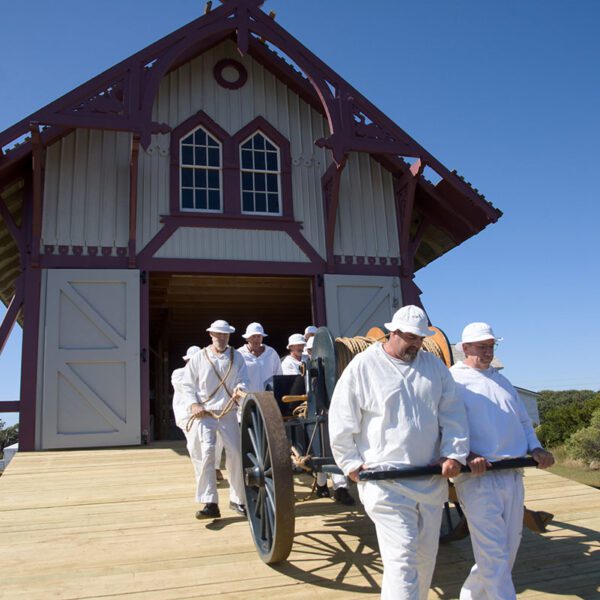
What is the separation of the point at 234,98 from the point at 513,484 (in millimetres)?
9088

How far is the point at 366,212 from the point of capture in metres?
10.8

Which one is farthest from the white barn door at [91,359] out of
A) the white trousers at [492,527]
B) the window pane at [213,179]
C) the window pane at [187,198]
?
the white trousers at [492,527]

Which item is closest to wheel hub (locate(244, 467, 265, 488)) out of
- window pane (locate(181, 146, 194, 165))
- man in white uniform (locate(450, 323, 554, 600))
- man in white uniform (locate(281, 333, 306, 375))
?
man in white uniform (locate(450, 323, 554, 600))

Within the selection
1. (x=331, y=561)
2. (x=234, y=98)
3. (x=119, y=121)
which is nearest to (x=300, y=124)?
(x=234, y=98)

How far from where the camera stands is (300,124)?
35.6 feet

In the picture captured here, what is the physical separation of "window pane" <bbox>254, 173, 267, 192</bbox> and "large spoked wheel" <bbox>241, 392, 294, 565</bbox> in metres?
6.41

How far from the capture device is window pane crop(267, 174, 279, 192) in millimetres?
10477

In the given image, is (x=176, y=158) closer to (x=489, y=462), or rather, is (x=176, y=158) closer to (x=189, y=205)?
(x=189, y=205)

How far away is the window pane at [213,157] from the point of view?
33.6 feet

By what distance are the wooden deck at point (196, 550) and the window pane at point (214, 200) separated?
517 cm

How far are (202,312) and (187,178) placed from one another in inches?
221

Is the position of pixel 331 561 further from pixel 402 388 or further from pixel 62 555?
pixel 62 555

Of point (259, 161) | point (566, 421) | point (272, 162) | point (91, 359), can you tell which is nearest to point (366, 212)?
point (272, 162)

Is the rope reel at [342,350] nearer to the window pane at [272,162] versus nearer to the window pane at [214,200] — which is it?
the window pane at [214,200]
